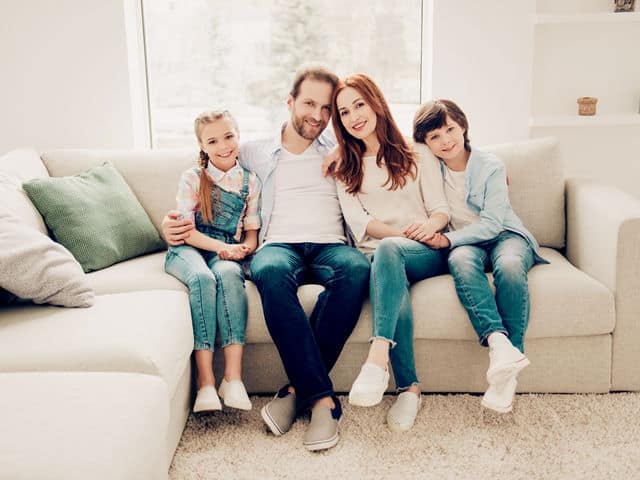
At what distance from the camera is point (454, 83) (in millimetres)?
3121

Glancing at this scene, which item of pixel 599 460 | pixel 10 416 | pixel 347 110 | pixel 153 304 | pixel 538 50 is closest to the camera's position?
pixel 10 416

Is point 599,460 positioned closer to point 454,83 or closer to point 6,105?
point 454,83

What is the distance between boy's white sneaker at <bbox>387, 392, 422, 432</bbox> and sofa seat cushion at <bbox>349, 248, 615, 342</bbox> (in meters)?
0.19

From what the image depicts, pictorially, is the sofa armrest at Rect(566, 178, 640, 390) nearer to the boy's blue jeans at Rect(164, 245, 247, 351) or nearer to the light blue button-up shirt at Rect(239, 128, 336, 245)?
the light blue button-up shirt at Rect(239, 128, 336, 245)

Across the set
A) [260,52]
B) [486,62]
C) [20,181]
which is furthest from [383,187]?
[260,52]

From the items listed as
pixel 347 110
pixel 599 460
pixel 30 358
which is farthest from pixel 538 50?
pixel 30 358

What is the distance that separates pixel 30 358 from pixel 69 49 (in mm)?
1889

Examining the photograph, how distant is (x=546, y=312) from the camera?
6.82 feet

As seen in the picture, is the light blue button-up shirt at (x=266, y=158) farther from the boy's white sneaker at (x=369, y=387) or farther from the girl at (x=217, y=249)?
the boy's white sneaker at (x=369, y=387)

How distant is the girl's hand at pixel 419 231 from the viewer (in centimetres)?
224

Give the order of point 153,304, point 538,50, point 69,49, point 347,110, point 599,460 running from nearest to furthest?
1. point 599,460
2. point 153,304
3. point 347,110
4. point 69,49
5. point 538,50

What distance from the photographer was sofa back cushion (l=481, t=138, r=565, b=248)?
253 cm

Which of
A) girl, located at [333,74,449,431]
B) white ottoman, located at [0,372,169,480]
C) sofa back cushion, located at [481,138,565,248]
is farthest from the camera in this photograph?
sofa back cushion, located at [481,138,565,248]

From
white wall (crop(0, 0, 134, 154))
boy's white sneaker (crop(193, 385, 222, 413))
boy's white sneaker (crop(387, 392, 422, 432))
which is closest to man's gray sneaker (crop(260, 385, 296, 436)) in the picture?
boy's white sneaker (crop(193, 385, 222, 413))
